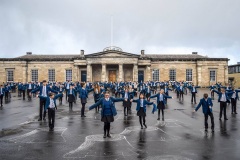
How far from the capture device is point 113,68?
42.4 metres

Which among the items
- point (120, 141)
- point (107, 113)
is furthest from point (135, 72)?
point (120, 141)

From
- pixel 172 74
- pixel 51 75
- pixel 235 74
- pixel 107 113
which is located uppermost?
pixel 235 74

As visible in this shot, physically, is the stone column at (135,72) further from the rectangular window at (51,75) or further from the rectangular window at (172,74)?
the rectangular window at (51,75)

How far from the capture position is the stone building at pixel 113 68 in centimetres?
4053

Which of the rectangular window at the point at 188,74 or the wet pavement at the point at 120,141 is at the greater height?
the rectangular window at the point at 188,74

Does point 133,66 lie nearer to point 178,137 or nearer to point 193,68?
point 193,68

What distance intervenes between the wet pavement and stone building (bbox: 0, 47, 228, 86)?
95.8 ft

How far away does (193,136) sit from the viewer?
890cm

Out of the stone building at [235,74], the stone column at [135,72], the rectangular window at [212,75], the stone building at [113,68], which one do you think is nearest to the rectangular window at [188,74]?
the stone building at [113,68]

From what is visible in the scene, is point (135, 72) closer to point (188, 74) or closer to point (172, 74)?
point (172, 74)

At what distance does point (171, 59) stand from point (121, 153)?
37.0m

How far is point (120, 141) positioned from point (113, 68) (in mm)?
34522

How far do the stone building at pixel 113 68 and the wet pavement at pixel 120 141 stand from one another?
29.2 m

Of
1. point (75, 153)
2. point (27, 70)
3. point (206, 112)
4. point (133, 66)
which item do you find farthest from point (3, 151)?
point (27, 70)
